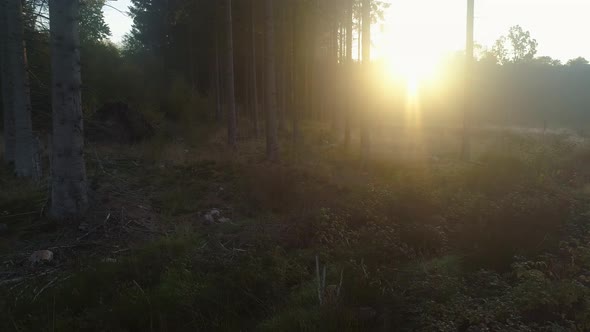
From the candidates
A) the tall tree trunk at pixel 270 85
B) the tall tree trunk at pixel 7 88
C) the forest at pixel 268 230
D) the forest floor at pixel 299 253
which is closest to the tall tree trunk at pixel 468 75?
the forest at pixel 268 230

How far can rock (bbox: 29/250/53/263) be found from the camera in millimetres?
6082

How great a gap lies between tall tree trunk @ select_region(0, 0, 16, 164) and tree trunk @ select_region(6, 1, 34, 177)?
1.29 ft

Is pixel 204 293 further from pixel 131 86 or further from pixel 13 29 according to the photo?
pixel 131 86

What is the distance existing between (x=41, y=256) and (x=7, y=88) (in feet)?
29.0

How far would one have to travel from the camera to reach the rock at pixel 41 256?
20.0ft

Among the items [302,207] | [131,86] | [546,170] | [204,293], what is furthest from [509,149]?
[131,86]

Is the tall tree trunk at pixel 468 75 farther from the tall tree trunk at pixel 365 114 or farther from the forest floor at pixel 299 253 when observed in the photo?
the forest floor at pixel 299 253

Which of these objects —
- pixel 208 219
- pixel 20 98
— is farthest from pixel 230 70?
pixel 208 219

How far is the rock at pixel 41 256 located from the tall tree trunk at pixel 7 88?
7414 mm

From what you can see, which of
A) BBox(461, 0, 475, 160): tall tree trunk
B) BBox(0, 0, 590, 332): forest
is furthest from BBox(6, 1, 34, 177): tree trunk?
BBox(461, 0, 475, 160): tall tree trunk

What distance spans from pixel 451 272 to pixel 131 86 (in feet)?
78.5

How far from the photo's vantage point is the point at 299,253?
6277mm

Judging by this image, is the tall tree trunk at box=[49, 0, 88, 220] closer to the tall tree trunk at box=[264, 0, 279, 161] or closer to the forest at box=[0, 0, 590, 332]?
the forest at box=[0, 0, 590, 332]

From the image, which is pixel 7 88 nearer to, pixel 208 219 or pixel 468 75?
pixel 208 219
